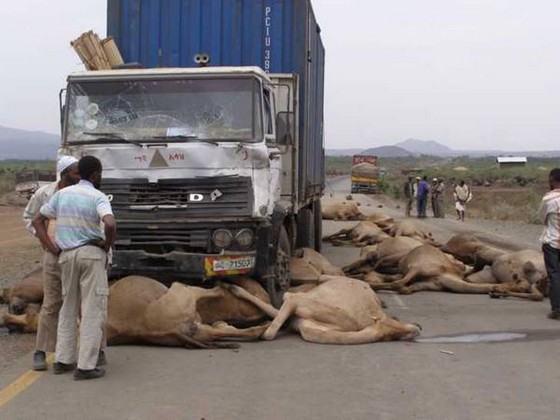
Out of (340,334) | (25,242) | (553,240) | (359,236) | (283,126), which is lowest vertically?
(25,242)

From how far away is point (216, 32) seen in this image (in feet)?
34.0

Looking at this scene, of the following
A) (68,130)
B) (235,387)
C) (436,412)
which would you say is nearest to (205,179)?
(68,130)

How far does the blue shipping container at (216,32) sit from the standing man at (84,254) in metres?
4.42

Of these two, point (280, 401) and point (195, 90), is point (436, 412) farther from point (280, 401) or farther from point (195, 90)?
point (195, 90)

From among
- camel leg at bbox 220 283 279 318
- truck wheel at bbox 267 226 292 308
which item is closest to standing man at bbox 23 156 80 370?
camel leg at bbox 220 283 279 318

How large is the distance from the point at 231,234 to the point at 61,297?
2.00m

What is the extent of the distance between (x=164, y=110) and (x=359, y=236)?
11.3 metres

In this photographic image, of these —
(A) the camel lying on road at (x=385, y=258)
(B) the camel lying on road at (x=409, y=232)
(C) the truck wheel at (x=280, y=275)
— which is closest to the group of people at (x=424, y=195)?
(B) the camel lying on road at (x=409, y=232)

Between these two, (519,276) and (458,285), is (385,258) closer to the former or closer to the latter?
(458,285)

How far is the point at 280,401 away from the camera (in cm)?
569

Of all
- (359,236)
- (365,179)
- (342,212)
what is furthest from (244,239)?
(365,179)

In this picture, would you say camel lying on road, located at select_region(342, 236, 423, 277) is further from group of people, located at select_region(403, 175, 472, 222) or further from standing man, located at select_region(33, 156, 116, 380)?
group of people, located at select_region(403, 175, 472, 222)

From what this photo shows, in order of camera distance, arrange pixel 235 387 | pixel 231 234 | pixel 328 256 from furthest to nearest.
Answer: pixel 328 256 < pixel 231 234 < pixel 235 387

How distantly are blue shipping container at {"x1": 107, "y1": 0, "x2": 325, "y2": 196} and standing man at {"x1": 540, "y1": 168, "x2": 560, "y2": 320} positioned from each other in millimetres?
3403
